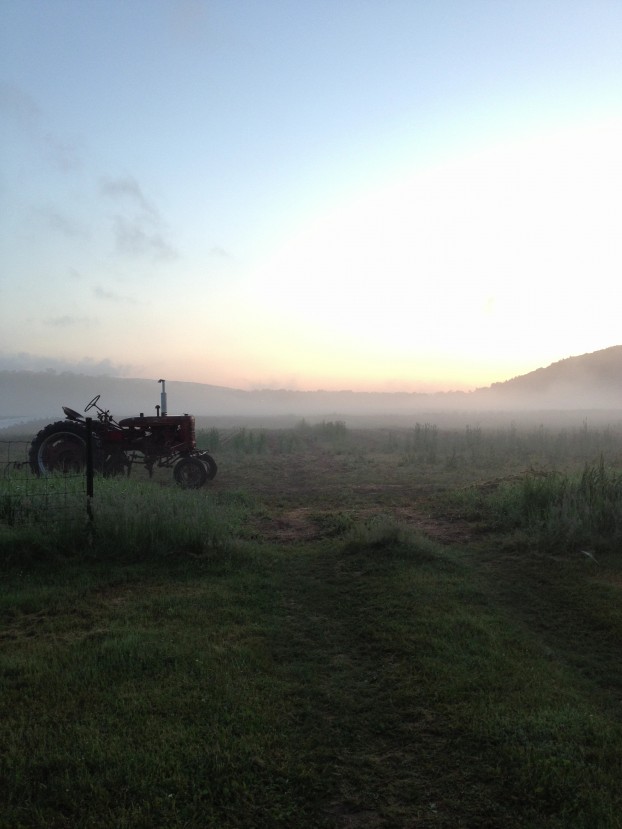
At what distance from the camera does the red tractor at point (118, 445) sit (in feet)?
48.4

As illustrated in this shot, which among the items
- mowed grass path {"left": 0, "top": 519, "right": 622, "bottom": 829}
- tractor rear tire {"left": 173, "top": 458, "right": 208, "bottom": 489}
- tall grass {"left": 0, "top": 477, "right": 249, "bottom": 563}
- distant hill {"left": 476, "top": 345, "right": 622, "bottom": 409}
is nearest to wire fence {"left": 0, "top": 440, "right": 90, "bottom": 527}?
tall grass {"left": 0, "top": 477, "right": 249, "bottom": 563}

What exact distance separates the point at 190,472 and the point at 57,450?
3432 mm

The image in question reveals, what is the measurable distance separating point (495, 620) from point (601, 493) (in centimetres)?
517

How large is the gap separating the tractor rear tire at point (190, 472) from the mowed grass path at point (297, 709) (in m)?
8.32

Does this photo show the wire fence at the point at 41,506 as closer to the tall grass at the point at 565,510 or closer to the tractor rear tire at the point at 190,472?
the tractor rear tire at the point at 190,472

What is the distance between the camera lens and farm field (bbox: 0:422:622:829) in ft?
11.2

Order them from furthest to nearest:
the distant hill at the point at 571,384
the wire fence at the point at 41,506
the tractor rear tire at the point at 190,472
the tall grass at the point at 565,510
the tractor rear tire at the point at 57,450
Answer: the distant hill at the point at 571,384
the tractor rear tire at the point at 190,472
the tractor rear tire at the point at 57,450
the tall grass at the point at 565,510
the wire fence at the point at 41,506

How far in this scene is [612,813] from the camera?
321 cm

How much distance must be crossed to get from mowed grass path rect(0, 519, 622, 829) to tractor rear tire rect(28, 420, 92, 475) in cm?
774

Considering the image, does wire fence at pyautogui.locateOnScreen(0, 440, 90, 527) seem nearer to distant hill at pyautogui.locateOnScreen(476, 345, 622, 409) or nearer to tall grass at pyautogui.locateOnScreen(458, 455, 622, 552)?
tall grass at pyautogui.locateOnScreen(458, 455, 622, 552)

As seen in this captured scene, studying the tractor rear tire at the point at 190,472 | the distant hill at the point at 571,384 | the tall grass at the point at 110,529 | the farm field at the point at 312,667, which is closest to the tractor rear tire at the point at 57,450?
the tractor rear tire at the point at 190,472

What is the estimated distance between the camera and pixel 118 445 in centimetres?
1589

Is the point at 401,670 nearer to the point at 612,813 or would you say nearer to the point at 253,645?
the point at 253,645

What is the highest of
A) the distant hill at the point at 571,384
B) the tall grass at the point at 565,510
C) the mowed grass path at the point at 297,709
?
the distant hill at the point at 571,384
